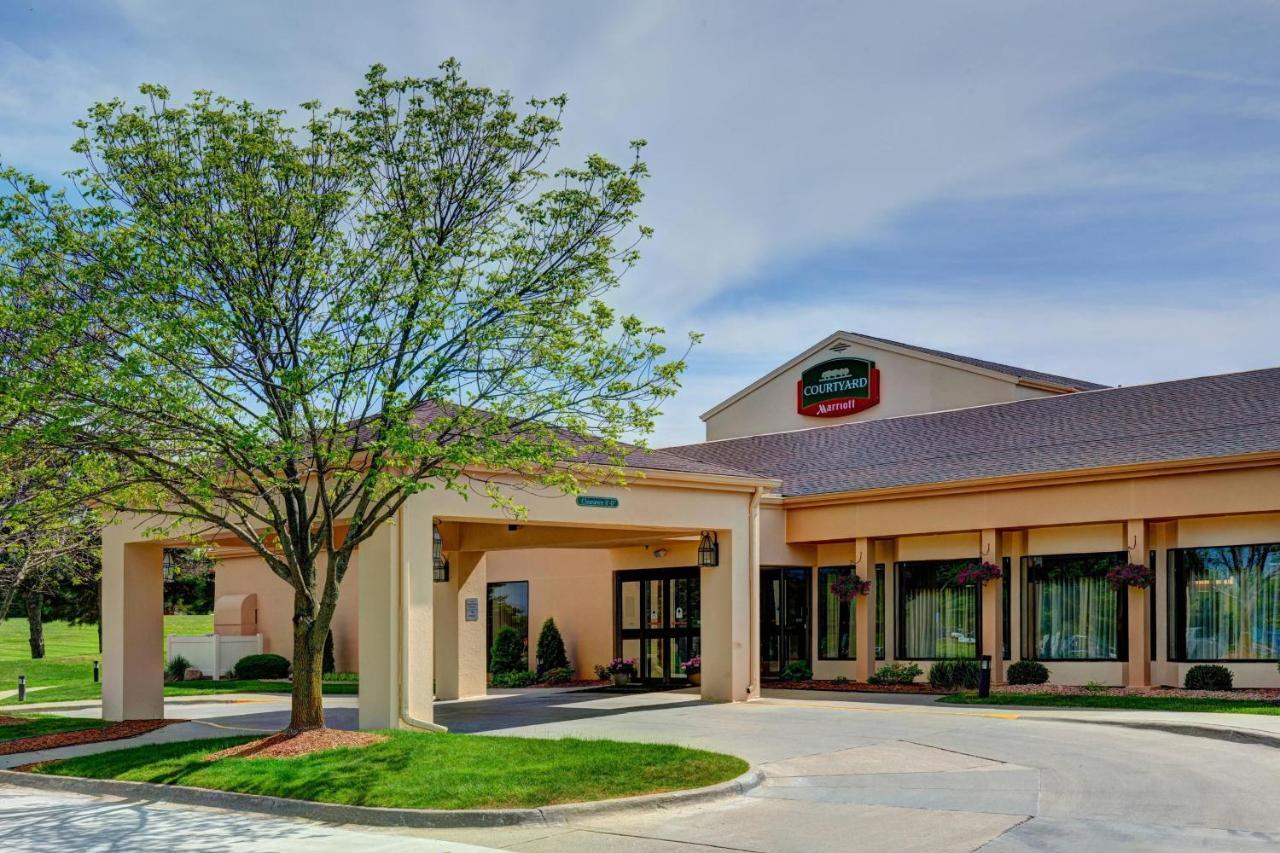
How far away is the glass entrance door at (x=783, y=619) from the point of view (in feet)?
101

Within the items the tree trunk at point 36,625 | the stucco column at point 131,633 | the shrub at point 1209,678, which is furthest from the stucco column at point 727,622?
the tree trunk at point 36,625

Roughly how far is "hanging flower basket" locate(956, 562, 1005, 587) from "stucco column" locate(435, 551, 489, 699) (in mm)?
9781

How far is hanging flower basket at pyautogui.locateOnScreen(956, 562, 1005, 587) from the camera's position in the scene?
26.9m

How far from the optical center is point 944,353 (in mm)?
41500

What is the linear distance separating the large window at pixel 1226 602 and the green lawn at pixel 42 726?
19112 millimetres

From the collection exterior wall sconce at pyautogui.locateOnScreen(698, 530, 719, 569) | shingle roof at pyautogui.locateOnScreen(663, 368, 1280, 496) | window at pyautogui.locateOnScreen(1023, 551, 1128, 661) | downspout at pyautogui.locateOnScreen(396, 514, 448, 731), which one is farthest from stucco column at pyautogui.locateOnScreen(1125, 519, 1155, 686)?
downspout at pyautogui.locateOnScreen(396, 514, 448, 731)

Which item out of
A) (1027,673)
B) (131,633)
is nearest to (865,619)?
(1027,673)

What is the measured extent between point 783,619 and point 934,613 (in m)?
3.73

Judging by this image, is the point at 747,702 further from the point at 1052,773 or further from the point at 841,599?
the point at 1052,773

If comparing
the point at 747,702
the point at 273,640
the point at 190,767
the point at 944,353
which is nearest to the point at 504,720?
the point at 747,702

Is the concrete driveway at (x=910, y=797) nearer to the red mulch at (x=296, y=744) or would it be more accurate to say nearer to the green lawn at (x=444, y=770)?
the green lawn at (x=444, y=770)

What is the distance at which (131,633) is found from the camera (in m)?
23.2

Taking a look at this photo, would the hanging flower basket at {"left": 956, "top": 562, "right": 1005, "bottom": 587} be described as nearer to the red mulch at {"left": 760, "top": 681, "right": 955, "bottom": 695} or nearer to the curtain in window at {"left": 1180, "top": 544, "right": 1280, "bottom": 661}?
the red mulch at {"left": 760, "top": 681, "right": 955, "bottom": 695}

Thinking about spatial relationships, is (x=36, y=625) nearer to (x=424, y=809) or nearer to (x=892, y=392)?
(x=892, y=392)
